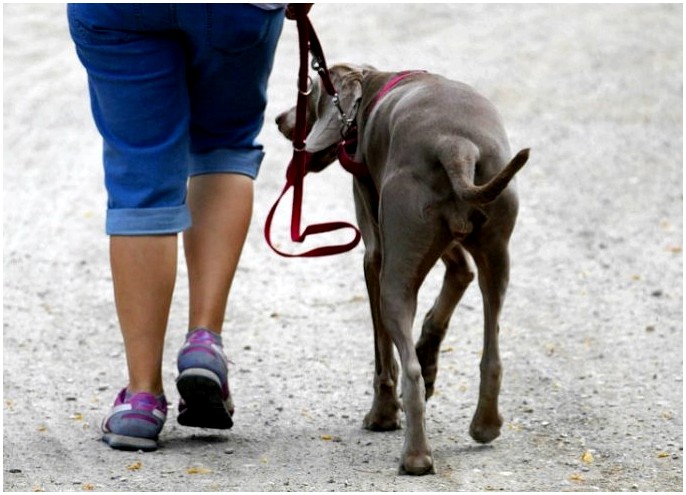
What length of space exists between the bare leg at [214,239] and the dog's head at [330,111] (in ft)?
0.95

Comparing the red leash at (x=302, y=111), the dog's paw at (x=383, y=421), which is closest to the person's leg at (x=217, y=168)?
the red leash at (x=302, y=111)

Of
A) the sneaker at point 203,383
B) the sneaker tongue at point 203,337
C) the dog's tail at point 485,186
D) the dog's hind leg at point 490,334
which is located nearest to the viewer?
the dog's tail at point 485,186

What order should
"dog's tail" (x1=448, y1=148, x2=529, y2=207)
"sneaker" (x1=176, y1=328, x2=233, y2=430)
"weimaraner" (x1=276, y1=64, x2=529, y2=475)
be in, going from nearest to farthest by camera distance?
"dog's tail" (x1=448, y1=148, x2=529, y2=207), "weimaraner" (x1=276, y1=64, x2=529, y2=475), "sneaker" (x1=176, y1=328, x2=233, y2=430)

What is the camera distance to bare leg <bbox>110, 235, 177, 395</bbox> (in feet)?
13.4

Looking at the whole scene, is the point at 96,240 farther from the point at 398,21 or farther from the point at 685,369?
the point at 398,21

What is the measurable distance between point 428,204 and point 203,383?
96 cm

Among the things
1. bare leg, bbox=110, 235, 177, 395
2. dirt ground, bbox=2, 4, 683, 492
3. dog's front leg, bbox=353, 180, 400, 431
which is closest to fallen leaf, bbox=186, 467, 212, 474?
dirt ground, bbox=2, 4, 683, 492

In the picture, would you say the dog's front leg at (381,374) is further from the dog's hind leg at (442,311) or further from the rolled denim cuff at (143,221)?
the rolled denim cuff at (143,221)

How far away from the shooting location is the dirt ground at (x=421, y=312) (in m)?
3.90

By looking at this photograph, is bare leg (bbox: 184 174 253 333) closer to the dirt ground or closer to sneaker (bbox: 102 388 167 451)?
sneaker (bbox: 102 388 167 451)

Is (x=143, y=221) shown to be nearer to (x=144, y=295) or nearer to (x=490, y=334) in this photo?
(x=144, y=295)

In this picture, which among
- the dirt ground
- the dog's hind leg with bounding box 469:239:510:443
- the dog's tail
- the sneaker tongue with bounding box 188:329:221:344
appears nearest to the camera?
the dog's tail

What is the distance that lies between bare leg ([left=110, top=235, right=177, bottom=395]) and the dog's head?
56 centimetres

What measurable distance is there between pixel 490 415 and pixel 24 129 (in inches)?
244
